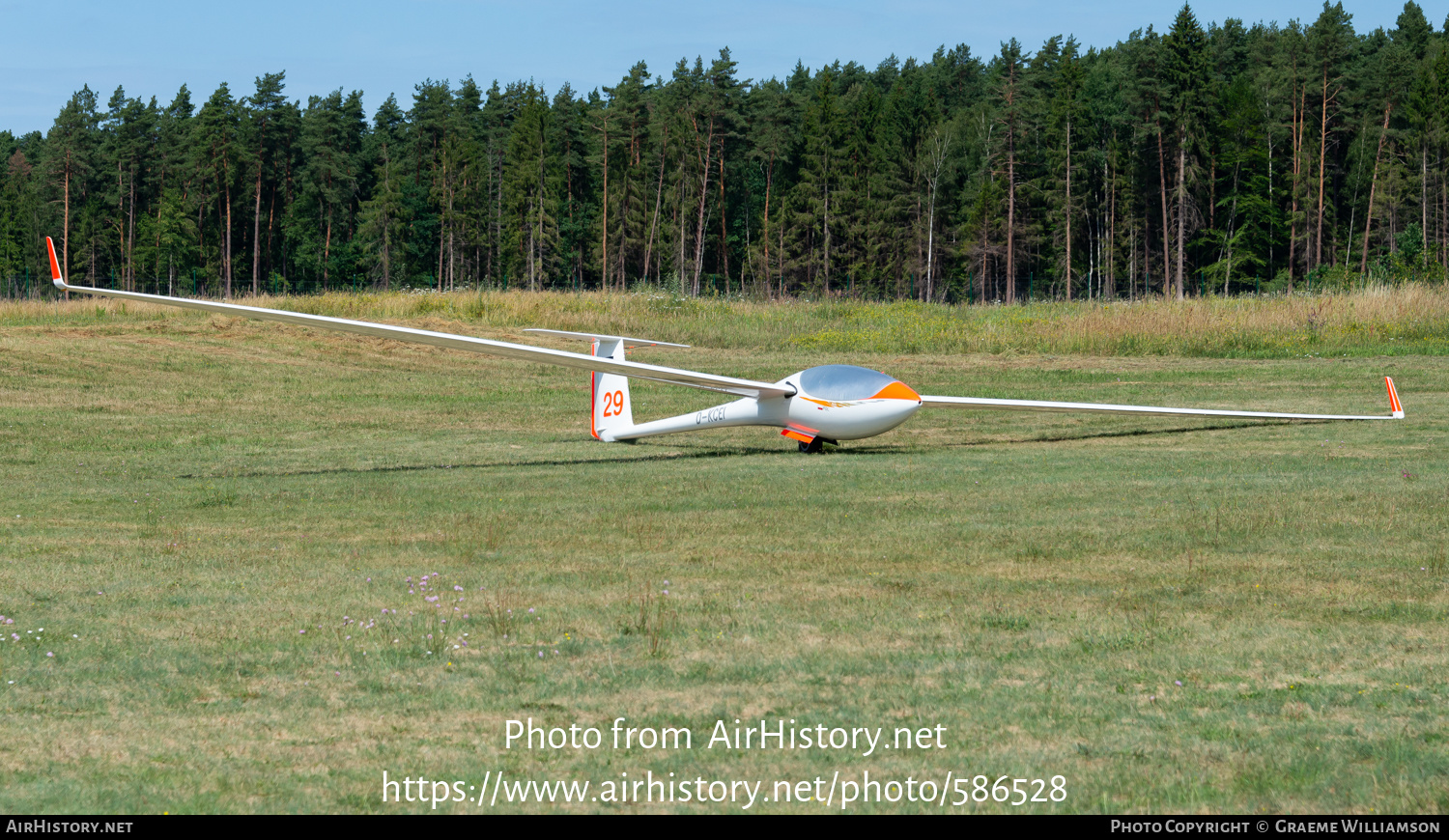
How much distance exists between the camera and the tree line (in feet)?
266

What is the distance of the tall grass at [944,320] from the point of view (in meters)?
28.1

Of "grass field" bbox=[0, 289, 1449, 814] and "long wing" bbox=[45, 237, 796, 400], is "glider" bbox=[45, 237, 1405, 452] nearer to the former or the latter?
"long wing" bbox=[45, 237, 796, 400]

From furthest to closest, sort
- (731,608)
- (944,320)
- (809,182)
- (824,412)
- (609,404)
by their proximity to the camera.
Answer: (809,182)
(944,320)
(609,404)
(824,412)
(731,608)

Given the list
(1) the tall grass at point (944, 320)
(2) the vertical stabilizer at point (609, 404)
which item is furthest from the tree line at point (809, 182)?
(2) the vertical stabilizer at point (609, 404)

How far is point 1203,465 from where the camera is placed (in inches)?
507

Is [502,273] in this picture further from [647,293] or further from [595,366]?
[595,366]

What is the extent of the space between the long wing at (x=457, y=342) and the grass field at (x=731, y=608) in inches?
38.8

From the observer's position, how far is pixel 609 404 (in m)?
17.4

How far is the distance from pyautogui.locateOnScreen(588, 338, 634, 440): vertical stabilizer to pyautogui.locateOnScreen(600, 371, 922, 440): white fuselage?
1662 millimetres

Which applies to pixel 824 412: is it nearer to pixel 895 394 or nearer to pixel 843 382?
pixel 843 382

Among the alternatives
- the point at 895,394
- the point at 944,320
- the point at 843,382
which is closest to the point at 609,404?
the point at 843,382

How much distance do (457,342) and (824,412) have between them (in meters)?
4.54
